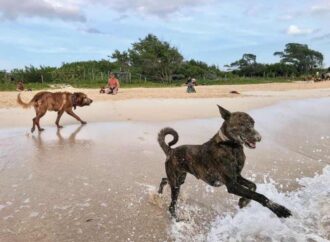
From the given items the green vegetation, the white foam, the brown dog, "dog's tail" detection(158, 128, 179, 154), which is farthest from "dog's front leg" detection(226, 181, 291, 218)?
the green vegetation

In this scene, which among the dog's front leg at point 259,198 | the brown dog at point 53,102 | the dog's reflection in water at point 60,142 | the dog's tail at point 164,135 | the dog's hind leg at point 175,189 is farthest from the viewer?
the brown dog at point 53,102

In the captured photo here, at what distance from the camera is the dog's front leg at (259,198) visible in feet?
14.9

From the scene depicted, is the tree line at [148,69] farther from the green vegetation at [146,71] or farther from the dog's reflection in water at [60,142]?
the dog's reflection in water at [60,142]

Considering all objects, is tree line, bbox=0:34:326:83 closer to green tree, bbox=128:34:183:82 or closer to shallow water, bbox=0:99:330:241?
green tree, bbox=128:34:183:82

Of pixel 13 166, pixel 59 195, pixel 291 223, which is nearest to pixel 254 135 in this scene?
pixel 291 223

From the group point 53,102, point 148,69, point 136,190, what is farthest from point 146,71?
point 136,190

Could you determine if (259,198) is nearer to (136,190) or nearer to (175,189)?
(175,189)

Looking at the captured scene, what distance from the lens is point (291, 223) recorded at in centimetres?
527

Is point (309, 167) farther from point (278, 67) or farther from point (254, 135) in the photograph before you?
point (278, 67)

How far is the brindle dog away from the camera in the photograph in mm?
4809

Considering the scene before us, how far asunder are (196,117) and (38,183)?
29.0ft

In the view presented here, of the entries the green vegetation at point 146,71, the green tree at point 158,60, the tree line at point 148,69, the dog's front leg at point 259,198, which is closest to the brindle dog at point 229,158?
the dog's front leg at point 259,198

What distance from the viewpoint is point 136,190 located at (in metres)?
6.60

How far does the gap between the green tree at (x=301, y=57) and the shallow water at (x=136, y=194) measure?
81.6 meters
